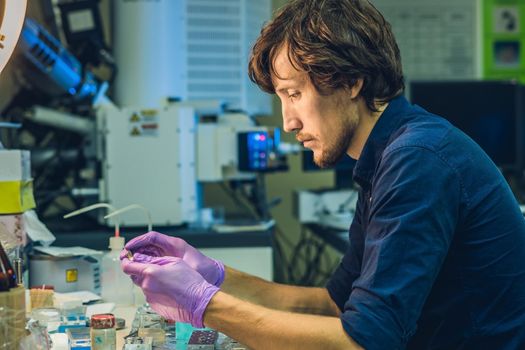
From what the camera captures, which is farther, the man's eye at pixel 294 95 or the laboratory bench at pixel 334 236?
the laboratory bench at pixel 334 236

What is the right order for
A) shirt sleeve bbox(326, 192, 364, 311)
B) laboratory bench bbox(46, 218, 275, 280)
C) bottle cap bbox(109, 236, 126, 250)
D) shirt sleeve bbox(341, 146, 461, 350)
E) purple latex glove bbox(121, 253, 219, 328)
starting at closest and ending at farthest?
shirt sleeve bbox(341, 146, 461, 350) < purple latex glove bbox(121, 253, 219, 328) < shirt sleeve bbox(326, 192, 364, 311) < bottle cap bbox(109, 236, 126, 250) < laboratory bench bbox(46, 218, 275, 280)

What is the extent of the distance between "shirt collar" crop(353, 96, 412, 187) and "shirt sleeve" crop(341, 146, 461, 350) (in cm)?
15

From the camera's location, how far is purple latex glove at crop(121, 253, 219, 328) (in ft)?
3.90

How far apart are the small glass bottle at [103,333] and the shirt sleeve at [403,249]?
0.41 m

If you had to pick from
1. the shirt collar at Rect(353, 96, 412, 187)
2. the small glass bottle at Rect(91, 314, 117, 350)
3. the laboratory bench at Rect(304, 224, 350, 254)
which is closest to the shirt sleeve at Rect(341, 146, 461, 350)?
the shirt collar at Rect(353, 96, 412, 187)

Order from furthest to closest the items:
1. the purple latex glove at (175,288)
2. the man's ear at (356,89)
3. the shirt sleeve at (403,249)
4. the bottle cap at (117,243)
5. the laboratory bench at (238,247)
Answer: the laboratory bench at (238,247), the bottle cap at (117,243), the man's ear at (356,89), the purple latex glove at (175,288), the shirt sleeve at (403,249)

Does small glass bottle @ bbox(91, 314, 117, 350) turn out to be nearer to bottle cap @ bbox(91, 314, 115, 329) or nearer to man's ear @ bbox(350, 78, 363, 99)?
bottle cap @ bbox(91, 314, 115, 329)

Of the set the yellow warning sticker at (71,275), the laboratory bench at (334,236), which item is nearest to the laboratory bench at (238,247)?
the laboratory bench at (334,236)

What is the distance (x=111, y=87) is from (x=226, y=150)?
0.76 m

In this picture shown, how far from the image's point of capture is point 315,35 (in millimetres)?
1293

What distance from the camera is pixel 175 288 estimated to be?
47.1 inches

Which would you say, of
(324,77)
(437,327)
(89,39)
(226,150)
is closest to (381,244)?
(437,327)

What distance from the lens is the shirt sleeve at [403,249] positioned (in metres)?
1.06

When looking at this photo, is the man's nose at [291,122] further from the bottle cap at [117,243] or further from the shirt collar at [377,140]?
the bottle cap at [117,243]
